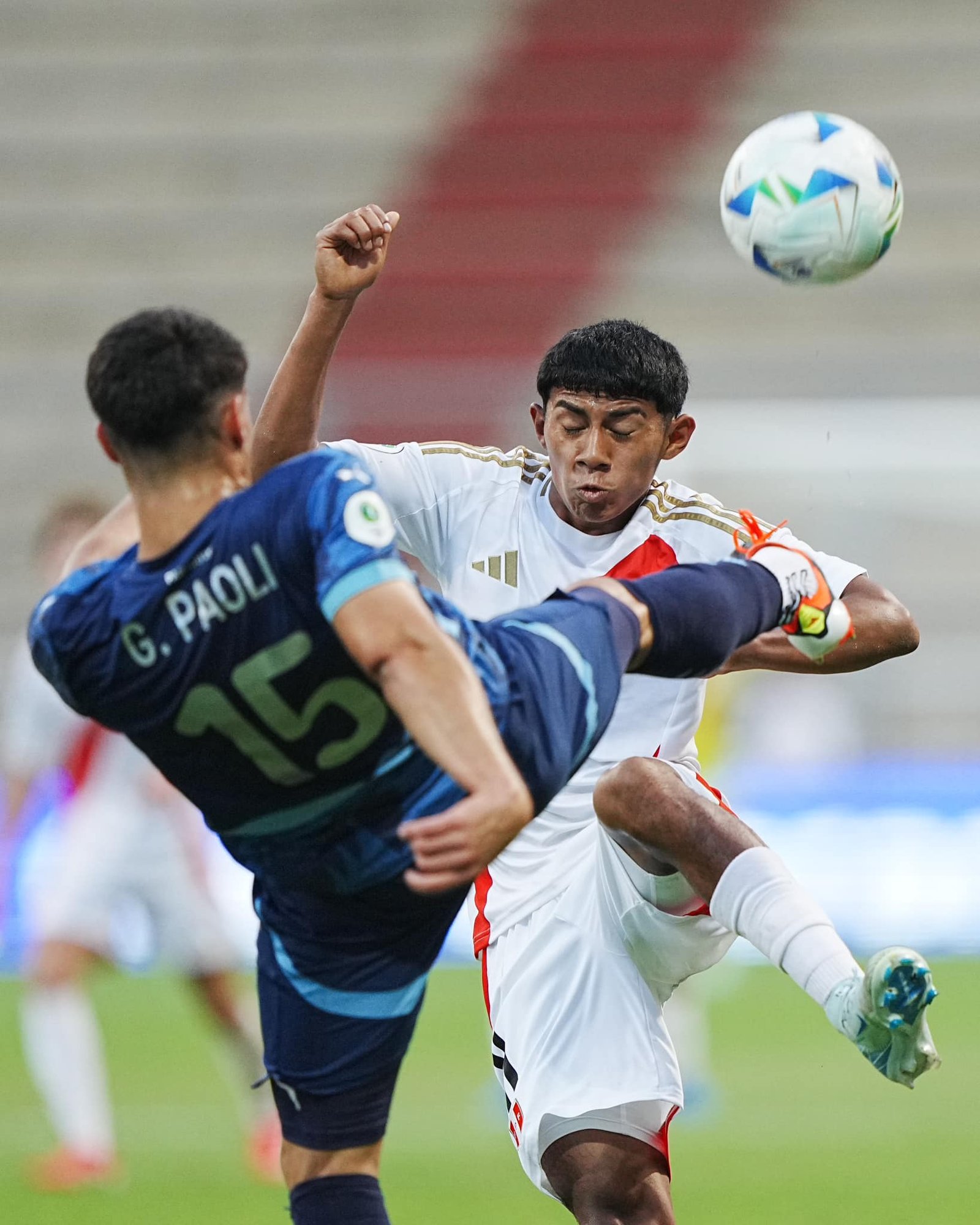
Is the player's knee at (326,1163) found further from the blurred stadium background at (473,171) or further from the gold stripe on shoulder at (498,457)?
the blurred stadium background at (473,171)

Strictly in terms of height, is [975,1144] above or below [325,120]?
below

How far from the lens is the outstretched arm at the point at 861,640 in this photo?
4.43 m

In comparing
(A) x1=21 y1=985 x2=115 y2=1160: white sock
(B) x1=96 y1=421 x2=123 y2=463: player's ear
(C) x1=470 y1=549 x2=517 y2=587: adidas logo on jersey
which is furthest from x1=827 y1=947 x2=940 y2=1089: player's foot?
(A) x1=21 y1=985 x2=115 y2=1160: white sock

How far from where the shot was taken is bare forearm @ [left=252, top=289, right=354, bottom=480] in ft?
14.6

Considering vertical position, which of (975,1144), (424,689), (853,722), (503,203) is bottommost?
(975,1144)

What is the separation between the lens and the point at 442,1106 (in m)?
8.18

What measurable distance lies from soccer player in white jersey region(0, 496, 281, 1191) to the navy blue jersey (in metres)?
3.49

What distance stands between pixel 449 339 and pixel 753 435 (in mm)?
4310

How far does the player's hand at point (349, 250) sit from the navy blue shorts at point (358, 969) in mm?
1075

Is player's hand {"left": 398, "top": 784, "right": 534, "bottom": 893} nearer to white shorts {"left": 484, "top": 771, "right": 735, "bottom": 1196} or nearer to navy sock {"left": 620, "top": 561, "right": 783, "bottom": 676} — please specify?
navy sock {"left": 620, "top": 561, "right": 783, "bottom": 676}

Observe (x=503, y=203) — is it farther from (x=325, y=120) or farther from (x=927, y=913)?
(x=927, y=913)

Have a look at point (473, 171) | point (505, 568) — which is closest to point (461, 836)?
point (505, 568)

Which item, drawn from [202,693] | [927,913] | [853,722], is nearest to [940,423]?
[853,722]

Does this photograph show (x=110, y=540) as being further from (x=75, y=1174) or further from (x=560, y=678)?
(x=75, y=1174)
